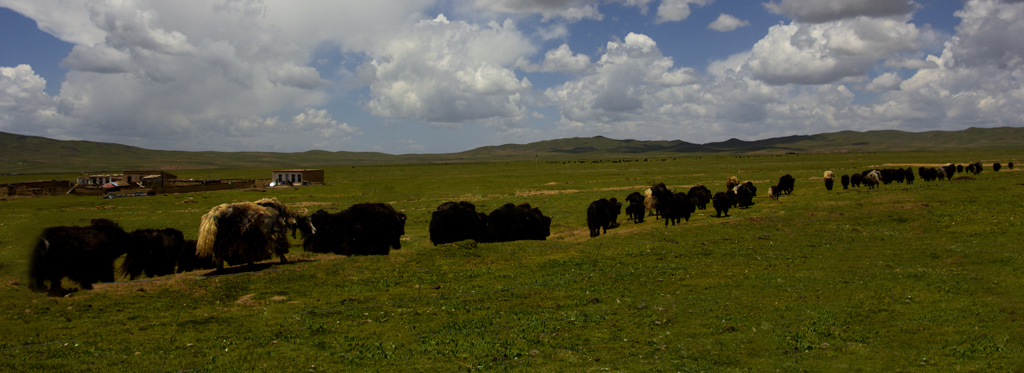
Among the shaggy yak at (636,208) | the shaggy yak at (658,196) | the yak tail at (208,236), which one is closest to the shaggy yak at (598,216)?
the shaggy yak at (636,208)

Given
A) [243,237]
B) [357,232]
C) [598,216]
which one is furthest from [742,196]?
[243,237]

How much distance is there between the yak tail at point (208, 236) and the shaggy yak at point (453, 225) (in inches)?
279

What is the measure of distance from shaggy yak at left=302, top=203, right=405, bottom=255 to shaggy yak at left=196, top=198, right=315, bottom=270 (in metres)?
1.90

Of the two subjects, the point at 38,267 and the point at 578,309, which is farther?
the point at 578,309

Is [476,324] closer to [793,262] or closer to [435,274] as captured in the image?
→ [435,274]

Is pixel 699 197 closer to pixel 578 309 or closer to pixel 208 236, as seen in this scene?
pixel 578 309

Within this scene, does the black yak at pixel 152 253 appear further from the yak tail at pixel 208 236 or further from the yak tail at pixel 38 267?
the yak tail at pixel 38 267

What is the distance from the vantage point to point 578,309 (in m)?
10.1

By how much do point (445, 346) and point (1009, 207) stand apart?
2122 cm

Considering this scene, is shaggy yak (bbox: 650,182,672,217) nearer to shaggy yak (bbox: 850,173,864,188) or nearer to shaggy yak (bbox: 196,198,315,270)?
shaggy yak (bbox: 196,198,315,270)

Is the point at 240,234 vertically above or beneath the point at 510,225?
above

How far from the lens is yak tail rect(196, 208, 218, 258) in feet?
41.5

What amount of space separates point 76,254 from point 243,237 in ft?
10.8

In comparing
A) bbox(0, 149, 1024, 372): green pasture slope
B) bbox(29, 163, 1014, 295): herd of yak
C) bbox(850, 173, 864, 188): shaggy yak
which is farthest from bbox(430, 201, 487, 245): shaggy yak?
bbox(850, 173, 864, 188): shaggy yak
